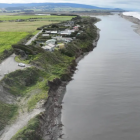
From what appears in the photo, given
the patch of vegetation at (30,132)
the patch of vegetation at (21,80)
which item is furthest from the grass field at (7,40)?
the patch of vegetation at (30,132)

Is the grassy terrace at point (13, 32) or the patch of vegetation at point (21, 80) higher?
the grassy terrace at point (13, 32)

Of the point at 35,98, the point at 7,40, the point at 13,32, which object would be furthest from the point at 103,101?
the point at 13,32

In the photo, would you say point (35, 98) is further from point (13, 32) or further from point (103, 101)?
point (13, 32)

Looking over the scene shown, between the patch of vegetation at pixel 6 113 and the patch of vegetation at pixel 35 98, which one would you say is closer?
the patch of vegetation at pixel 6 113

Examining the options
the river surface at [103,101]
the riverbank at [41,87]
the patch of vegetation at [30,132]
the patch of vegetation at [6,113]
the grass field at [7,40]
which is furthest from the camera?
the grass field at [7,40]

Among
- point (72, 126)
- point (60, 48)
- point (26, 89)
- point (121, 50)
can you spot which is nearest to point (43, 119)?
point (72, 126)

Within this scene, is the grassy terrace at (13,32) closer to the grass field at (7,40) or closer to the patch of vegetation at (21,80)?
the grass field at (7,40)

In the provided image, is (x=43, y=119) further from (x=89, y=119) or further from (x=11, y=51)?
(x=11, y=51)

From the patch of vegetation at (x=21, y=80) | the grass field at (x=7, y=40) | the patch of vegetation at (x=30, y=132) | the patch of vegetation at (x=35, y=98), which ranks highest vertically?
the grass field at (x=7, y=40)

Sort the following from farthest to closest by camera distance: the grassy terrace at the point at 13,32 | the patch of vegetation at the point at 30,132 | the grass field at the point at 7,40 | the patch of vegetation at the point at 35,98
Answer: the grassy terrace at the point at 13,32
the grass field at the point at 7,40
the patch of vegetation at the point at 35,98
the patch of vegetation at the point at 30,132
